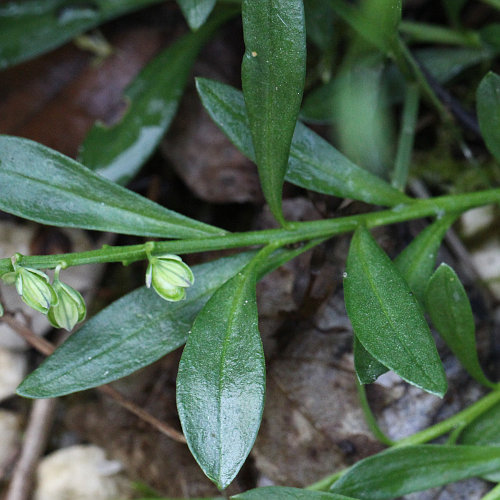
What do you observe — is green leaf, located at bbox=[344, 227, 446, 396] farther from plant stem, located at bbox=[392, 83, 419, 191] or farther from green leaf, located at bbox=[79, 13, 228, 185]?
green leaf, located at bbox=[79, 13, 228, 185]

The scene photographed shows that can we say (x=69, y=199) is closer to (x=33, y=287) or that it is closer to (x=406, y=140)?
(x=33, y=287)

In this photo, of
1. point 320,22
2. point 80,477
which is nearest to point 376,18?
point 320,22

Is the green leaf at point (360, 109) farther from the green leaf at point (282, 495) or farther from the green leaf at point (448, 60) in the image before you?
the green leaf at point (282, 495)

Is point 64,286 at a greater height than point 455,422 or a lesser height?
greater

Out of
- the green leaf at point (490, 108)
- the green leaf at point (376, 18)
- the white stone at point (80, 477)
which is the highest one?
the green leaf at point (376, 18)

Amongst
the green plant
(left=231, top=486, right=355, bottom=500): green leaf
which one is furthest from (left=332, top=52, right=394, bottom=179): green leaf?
(left=231, top=486, right=355, bottom=500): green leaf

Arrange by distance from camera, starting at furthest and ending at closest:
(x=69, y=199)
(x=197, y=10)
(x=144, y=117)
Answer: (x=144, y=117) → (x=197, y=10) → (x=69, y=199)

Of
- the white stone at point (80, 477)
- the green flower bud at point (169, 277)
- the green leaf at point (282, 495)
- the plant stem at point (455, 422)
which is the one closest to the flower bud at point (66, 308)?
the green flower bud at point (169, 277)
